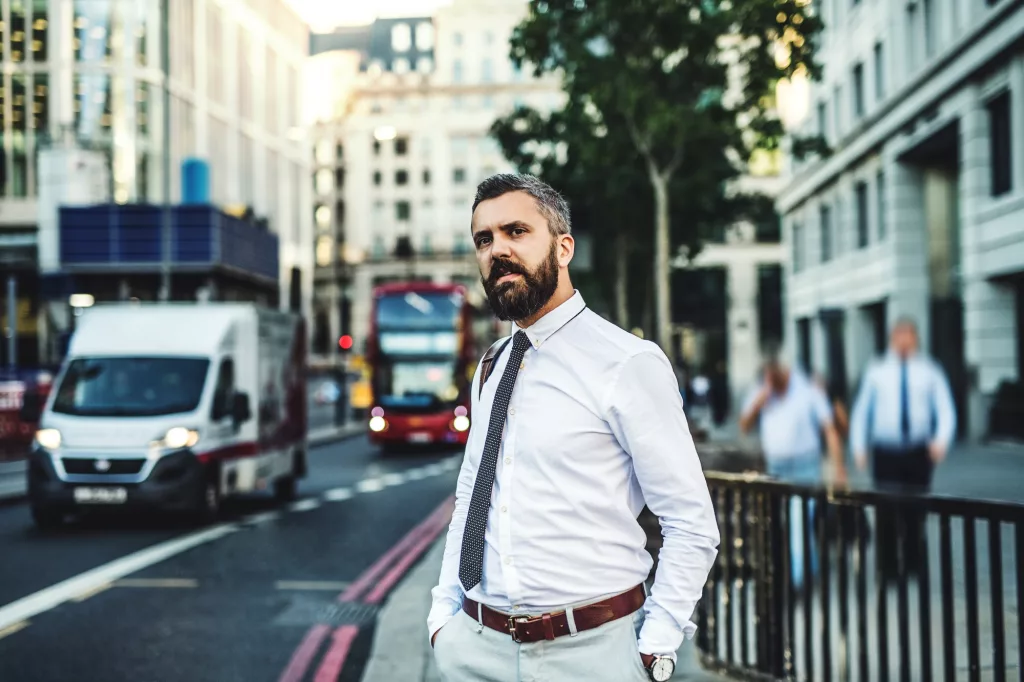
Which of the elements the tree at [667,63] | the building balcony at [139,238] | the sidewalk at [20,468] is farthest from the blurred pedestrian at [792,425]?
the building balcony at [139,238]

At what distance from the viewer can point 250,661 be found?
6.61m

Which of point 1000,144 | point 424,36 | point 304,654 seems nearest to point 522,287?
point 304,654

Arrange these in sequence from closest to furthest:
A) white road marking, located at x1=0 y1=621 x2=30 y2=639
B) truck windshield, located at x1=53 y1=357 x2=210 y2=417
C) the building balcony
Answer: white road marking, located at x1=0 y1=621 x2=30 y2=639 < truck windshield, located at x1=53 y1=357 x2=210 y2=417 < the building balcony

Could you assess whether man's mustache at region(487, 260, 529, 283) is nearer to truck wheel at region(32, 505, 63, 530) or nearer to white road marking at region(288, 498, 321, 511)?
truck wheel at region(32, 505, 63, 530)

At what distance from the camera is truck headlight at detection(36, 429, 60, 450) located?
12.2 m

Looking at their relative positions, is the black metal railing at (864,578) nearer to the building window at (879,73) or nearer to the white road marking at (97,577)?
the white road marking at (97,577)

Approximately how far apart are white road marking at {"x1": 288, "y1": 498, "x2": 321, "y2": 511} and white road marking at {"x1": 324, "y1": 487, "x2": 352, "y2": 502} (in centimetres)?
29

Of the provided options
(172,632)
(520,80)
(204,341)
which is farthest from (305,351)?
(520,80)

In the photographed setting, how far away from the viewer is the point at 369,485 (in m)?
18.6

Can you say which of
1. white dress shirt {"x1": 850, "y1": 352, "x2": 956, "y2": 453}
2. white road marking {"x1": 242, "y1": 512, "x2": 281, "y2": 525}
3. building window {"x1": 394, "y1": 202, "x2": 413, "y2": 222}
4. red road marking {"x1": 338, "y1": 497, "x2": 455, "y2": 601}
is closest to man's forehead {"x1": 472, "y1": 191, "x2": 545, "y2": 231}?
white dress shirt {"x1": 850, "y1": 352, "x2": 956, "y2": 453}

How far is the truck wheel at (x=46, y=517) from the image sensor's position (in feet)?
40.5

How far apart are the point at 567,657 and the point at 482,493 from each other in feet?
1.35

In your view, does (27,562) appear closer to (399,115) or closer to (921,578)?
(921,578)

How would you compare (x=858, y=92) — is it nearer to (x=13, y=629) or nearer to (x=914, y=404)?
(x=914, y=404)
